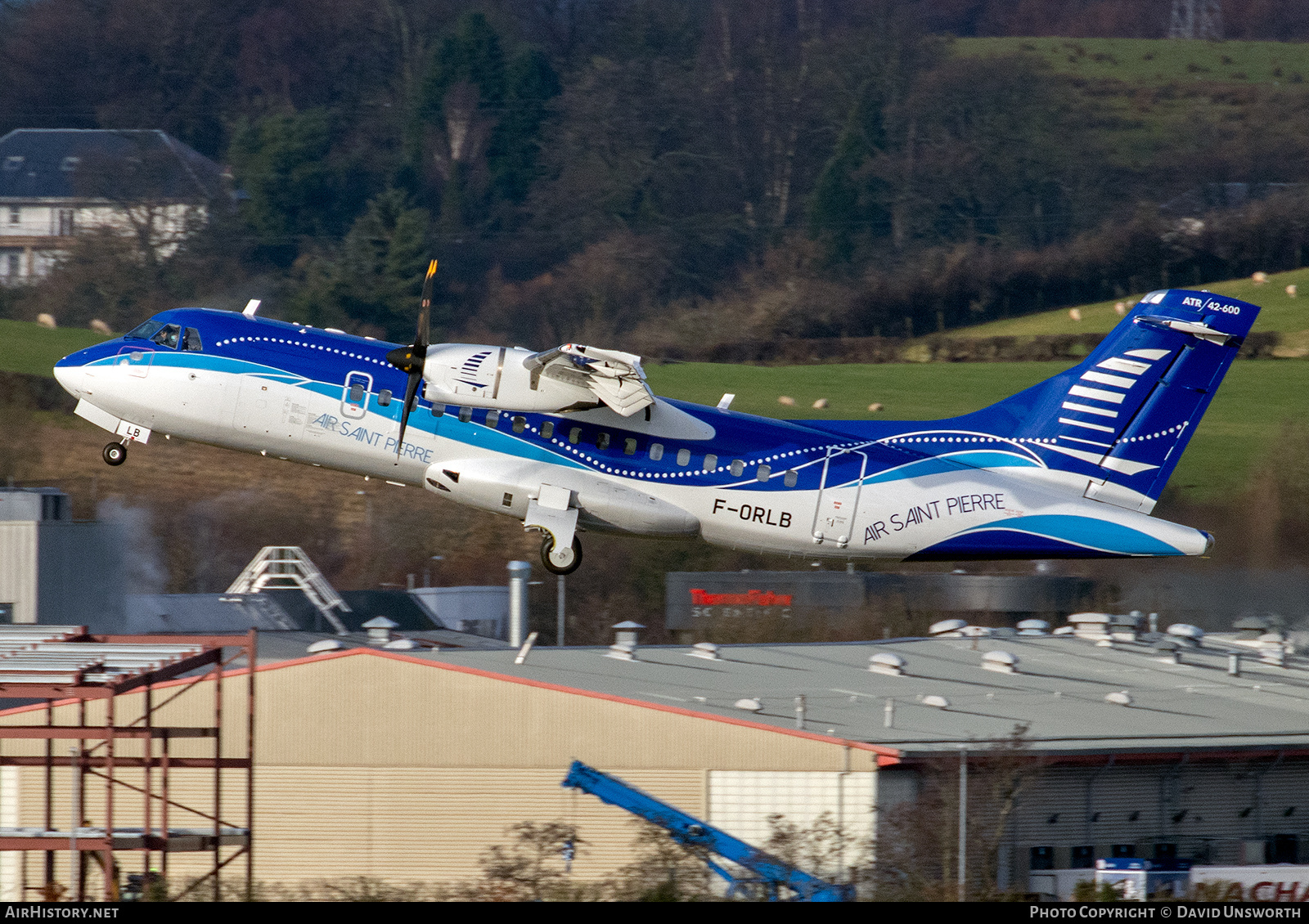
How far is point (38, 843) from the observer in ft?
64.5

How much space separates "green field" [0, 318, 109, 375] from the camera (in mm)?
57219

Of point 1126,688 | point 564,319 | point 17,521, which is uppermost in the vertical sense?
point 564,319

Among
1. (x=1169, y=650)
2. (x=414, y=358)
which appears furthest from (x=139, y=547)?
(x=1169, y=650)

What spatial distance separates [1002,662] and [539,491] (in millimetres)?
12689

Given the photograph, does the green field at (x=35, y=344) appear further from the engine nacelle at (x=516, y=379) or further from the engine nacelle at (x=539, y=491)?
the engine nacelle at (x=516, y=379)

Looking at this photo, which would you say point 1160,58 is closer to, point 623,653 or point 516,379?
point 623,653

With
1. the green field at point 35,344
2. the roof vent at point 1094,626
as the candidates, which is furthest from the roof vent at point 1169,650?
the green field at point 35,344

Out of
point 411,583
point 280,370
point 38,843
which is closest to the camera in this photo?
point 38,843

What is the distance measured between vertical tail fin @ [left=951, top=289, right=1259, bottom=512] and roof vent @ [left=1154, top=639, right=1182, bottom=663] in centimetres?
986

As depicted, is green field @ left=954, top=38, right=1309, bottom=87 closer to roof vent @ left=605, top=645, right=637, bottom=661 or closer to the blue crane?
roof vent @ left=605, top=645, right=637, bottom=661

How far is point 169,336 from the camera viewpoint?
25281 mm
